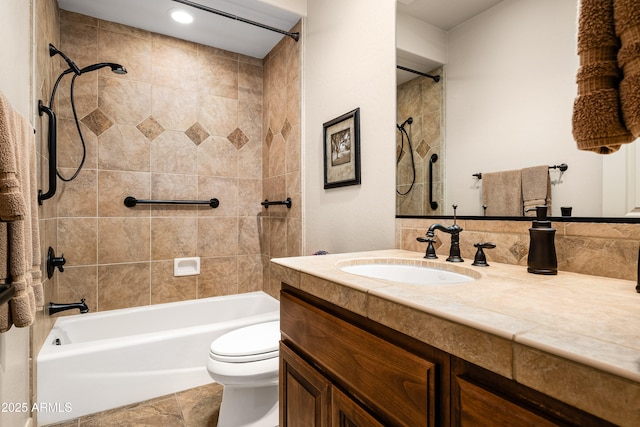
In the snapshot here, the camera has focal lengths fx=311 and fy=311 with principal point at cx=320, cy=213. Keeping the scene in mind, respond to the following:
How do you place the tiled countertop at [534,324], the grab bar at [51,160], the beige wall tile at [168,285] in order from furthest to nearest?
the beige wall tile at [168,285]
the grab bar at [51,160]
the tiled countertop at [534,324]

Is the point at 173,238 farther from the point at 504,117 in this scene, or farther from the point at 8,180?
the point at 504,117

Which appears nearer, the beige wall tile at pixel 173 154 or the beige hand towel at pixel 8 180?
the beige hand towel at pixel 8 180

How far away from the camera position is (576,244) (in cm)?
83

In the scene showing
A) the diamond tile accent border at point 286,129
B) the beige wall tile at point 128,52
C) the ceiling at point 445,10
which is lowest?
the diamond tile accent border at point 286,129

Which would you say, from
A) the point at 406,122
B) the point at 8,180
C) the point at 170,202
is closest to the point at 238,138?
the point at 170,202

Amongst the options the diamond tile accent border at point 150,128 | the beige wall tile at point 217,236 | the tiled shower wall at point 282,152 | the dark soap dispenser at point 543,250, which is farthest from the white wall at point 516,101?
the diamond tile accent border at point 150,128

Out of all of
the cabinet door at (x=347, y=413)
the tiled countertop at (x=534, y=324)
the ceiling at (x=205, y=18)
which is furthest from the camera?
the ceiling at (x=205, y=18)

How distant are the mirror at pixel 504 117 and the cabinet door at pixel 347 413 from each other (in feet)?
2.45

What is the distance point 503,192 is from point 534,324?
2.20ft

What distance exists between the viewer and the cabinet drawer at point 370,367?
0.55m

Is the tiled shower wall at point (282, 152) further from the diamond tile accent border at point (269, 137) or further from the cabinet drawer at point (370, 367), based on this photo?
the cabinet drawer at point (370, 367)

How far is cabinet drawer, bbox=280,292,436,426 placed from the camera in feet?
1.80

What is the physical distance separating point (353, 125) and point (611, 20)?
4.28 ft

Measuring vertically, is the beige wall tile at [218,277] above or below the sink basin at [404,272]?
below
